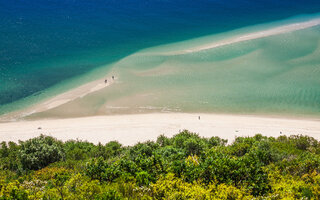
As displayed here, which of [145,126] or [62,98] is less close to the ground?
[62,98]

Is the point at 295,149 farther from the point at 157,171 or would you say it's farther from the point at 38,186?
the point at 38,186

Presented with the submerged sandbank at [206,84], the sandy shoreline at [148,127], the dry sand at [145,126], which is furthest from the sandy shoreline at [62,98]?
the sandy shoreline at [148,127]

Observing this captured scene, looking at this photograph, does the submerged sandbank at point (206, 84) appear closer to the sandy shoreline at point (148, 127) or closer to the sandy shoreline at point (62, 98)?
the sandy shoreline at point (62, 98)

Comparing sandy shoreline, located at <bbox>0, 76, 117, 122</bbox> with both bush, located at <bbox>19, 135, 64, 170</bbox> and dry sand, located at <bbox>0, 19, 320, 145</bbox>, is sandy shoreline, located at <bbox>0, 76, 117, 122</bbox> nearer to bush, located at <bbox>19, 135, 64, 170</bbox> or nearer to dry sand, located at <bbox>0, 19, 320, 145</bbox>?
dry sand, located at <bbox>0, 19, 320, 145</bbox>

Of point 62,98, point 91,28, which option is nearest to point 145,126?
point 62,98

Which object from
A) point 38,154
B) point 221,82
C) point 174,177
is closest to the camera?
point 174,177

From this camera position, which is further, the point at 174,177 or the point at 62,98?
the point at 62,98

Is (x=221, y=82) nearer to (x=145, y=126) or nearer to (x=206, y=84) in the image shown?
(x=206, y=84)
